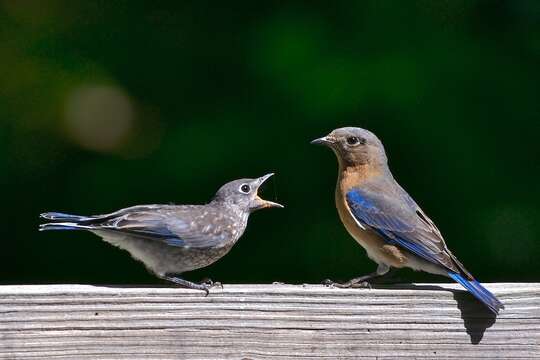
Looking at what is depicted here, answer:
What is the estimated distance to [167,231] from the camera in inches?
169

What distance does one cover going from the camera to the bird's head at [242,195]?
472cm

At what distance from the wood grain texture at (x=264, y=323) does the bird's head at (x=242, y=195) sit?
900mm

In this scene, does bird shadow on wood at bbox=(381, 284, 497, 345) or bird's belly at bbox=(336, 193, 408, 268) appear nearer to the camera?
bird shadow on wood at bbox=(381, 284, 497, 345)

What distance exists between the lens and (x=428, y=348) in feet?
12.6

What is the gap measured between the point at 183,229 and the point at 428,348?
1167mm

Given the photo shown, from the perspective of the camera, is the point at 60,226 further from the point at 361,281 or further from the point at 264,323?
the point at 361,281

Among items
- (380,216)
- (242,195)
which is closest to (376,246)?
(380,216)

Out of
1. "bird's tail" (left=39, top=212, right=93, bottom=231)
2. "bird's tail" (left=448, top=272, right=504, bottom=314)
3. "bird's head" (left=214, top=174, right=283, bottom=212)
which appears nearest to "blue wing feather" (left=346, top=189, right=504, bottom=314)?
"bird's tail" (left=448, top=272, right=504, bottom=314)

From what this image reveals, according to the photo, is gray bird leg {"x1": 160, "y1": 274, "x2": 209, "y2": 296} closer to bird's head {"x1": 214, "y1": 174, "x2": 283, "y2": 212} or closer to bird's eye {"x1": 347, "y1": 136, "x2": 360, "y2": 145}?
bird's head {"x1": 214, "y1": 174, "x2": 283, "y2": 212}

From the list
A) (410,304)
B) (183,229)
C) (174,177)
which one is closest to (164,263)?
(183,229)

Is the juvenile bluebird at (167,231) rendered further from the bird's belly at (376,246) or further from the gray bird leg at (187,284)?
the bird's belly at (376,246)

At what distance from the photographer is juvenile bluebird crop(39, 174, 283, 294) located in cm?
421

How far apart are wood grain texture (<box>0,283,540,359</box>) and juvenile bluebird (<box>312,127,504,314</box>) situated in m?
0.34

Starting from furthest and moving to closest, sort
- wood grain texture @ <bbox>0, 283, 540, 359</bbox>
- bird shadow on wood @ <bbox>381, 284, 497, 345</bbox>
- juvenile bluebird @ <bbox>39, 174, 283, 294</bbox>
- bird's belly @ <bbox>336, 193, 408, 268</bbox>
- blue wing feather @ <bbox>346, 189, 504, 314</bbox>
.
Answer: bird's belly @ <bbox>336, 193, 408, 268</bbox>, blue wing feather @ <bbox>346, 189, 504, 314</bbox>, juvenile bluebird @ <bbox>39, 174, 283, 294</bbox>, bird shadow on wood @ <bbox>381, 284, 497, 345</bbox>, wood grain texture @ <bbox>0, 283, 540, 359</bbox>
